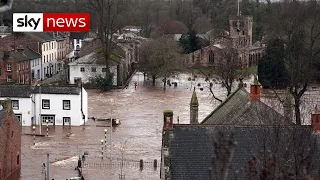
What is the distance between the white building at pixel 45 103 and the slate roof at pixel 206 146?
20934mm

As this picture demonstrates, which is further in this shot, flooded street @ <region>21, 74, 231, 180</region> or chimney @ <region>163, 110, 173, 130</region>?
flooded street @ <region>21, 74, 231, 180</region>

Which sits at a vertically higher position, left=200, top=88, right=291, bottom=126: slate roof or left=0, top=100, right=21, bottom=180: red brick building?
left=200, top=88, right=291, bottom=126: slate roof

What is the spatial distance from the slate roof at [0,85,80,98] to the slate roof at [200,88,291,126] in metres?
15.7

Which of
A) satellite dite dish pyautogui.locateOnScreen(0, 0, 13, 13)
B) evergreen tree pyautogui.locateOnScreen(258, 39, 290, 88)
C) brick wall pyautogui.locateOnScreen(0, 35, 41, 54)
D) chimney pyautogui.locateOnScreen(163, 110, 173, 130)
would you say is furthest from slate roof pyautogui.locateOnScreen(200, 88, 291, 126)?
brick wall pyautogui.locateOnScreen(0, 35, 41, 54)

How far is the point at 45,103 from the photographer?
39000 millimetres

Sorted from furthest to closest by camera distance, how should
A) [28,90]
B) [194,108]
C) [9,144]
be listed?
[28,90]
[9,144]
[194,108]

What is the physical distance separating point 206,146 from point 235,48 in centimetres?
5322

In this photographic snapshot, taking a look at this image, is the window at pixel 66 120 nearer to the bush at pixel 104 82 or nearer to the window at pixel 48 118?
the window at pixel 48 118

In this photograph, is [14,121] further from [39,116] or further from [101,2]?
[101,2]

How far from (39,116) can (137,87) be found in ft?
73.2

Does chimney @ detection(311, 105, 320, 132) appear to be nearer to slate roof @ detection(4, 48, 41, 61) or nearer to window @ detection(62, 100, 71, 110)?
window @ detection(62, 100, 71, 110)

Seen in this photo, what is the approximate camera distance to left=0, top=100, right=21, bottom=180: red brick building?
25828 mm

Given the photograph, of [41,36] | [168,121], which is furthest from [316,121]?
[41,36]

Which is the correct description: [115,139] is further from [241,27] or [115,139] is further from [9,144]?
[241,27]
